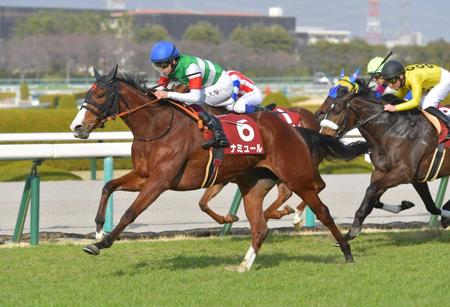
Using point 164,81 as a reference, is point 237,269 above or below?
below

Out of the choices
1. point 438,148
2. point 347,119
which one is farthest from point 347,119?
point 438,148

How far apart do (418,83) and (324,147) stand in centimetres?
133

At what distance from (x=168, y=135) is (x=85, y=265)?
1.12m

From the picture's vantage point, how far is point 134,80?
729 cm

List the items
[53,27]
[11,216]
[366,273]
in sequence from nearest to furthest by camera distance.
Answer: [366,273]
[11,216]
[53,27]

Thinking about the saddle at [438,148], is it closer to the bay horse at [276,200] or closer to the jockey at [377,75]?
the jockey at [377,75]

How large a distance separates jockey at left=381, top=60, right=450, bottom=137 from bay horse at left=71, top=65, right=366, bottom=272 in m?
1.23

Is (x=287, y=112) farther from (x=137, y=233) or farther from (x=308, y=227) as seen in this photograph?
(x=137, y=233)

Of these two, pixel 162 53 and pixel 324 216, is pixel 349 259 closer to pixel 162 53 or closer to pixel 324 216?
pixel 324 216

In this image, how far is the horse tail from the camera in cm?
757

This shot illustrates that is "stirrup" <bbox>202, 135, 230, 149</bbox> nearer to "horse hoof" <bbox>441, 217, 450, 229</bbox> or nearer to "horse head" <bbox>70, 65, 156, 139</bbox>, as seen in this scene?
"horse head" <bbox>70, 65, 156, 139</bbox>

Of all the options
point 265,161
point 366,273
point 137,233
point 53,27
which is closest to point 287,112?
point 137,233

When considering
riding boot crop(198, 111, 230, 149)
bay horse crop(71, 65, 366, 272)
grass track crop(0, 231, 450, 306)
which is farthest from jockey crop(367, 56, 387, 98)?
riding boot crop(198, 111, 230, 149)

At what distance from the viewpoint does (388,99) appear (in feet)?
28.6
